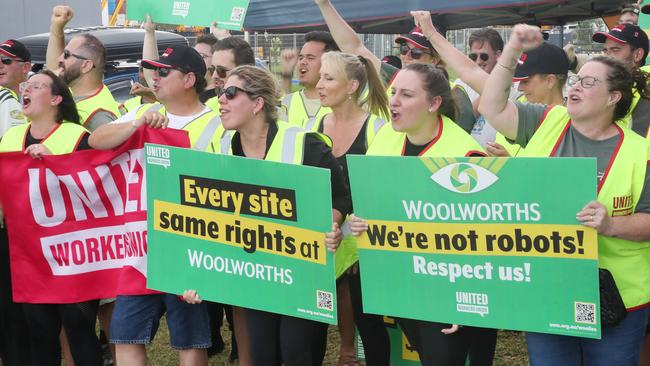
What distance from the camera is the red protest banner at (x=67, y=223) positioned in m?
5.05

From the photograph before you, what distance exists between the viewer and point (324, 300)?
13.8 ft

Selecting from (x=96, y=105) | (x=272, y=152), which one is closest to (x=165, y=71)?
(x=96, y=105)

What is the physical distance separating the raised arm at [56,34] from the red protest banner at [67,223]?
6.77 ft

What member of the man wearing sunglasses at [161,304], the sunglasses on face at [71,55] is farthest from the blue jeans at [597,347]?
the sunglasses on face at [71,55]

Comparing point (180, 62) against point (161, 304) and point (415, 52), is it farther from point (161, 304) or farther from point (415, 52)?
point (415, 52)

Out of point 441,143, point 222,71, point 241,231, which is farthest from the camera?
point 222,71

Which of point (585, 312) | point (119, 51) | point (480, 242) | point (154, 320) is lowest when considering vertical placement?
point (154, 320)

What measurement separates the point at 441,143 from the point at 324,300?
0.93 metres

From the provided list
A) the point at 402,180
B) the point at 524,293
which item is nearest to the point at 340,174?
the point at 402,180

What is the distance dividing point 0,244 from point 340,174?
2.30 m

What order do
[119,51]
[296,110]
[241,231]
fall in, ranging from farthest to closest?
[119,51], [296,110], [241,231]

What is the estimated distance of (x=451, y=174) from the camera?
12.9ft

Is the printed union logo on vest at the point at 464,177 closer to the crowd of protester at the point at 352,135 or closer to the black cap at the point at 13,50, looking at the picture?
the crowd of protester at the point at 352,135

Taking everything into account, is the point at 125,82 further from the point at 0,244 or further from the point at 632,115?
the point at 632,115
